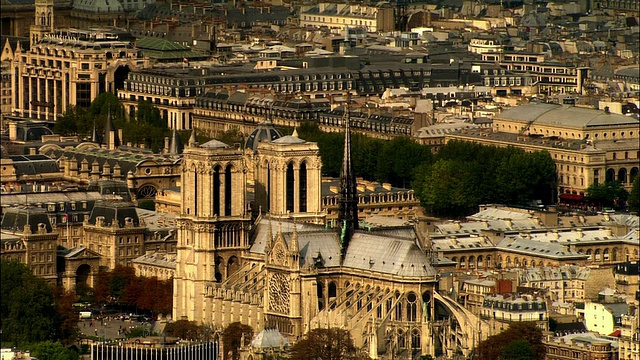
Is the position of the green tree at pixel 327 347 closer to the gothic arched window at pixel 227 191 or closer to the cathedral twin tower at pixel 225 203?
the cathedral twin tower at pixel 225 203

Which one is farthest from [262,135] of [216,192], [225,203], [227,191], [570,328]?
[570,328]

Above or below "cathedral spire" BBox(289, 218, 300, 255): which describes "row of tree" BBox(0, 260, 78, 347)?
below

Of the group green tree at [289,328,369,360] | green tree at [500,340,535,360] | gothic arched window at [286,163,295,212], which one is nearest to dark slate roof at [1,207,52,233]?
gothic arched window at [286,163,295,212]

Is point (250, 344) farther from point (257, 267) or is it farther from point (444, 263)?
point (444, 263)

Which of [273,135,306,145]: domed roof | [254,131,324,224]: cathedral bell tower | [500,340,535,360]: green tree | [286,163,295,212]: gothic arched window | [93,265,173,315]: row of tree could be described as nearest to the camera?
[500,340,535,360]: green tree

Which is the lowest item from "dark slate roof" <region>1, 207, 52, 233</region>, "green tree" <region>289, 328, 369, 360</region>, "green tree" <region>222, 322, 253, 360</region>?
"green tree" <region>222, 322, 253, 360</region>

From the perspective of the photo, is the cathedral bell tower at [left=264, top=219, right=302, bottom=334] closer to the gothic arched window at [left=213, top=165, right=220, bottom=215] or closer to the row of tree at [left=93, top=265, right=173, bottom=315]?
the gothic arched window at [left=213, top=165, right=220, bottom=215]

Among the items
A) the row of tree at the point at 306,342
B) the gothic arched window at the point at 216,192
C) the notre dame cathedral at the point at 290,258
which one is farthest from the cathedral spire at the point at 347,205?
the gothic arched window at the point at 216,192
